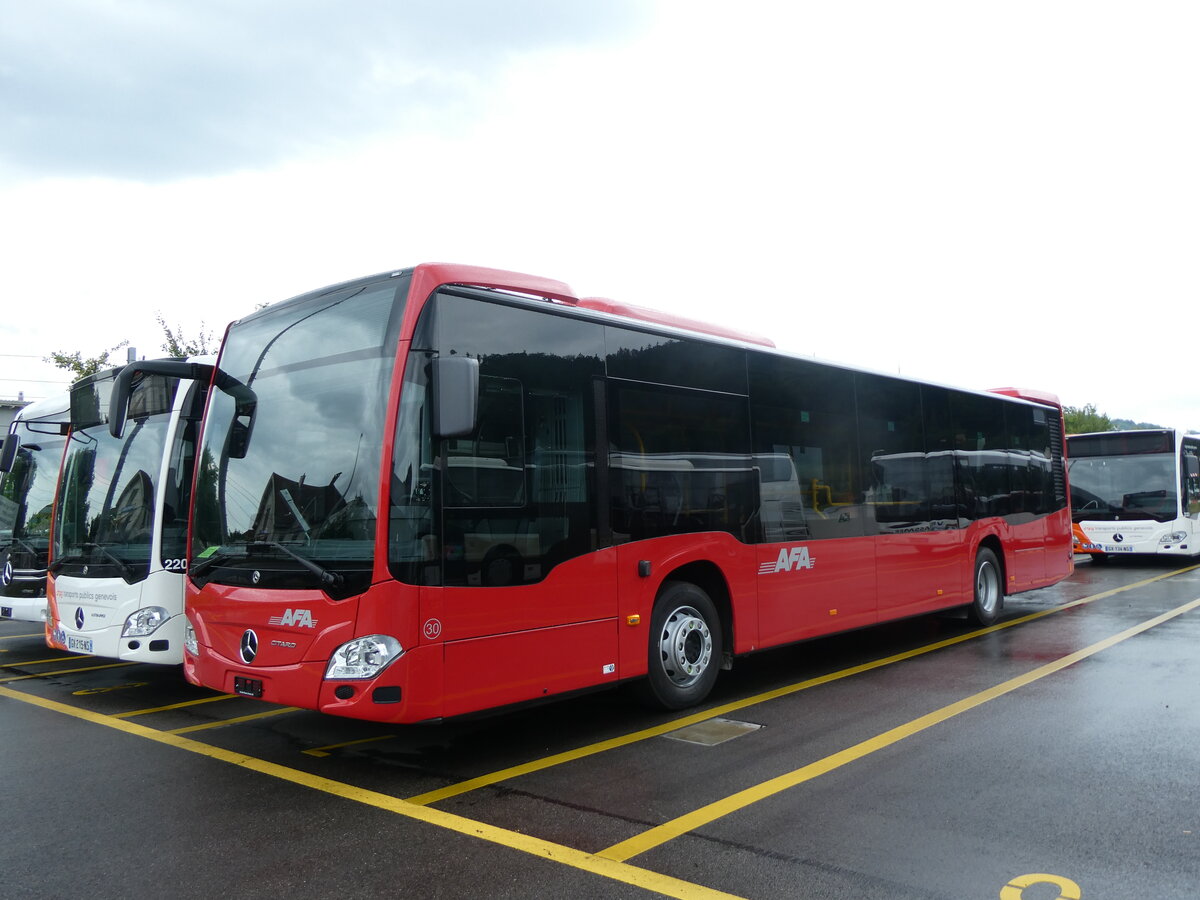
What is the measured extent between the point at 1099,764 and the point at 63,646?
835cm

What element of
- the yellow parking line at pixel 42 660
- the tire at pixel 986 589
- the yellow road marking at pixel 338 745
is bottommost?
the yellow parking line at pixel 42 660

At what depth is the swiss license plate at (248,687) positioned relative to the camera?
559 cm

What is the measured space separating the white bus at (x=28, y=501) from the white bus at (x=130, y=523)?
1.41 meters

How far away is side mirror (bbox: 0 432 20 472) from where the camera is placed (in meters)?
10.5

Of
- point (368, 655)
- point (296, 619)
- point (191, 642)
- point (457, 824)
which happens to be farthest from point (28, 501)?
point (457, 824)

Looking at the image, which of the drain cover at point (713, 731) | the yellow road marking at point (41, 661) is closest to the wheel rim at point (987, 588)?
the drain cover at point (713, 731)

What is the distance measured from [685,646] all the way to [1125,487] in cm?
1642

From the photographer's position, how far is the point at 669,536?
6918mm

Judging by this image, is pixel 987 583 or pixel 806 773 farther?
pixel 987 583

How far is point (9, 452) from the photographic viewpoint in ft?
34.6

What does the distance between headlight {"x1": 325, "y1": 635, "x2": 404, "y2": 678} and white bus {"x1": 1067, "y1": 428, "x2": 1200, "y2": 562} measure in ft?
57.0

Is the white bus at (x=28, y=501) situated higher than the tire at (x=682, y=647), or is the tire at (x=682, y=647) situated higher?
the white bus at (x=28, y=501)

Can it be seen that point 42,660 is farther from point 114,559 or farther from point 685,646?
point 685,646

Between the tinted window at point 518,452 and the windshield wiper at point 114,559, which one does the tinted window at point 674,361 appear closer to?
the tinted window at point 518,452
